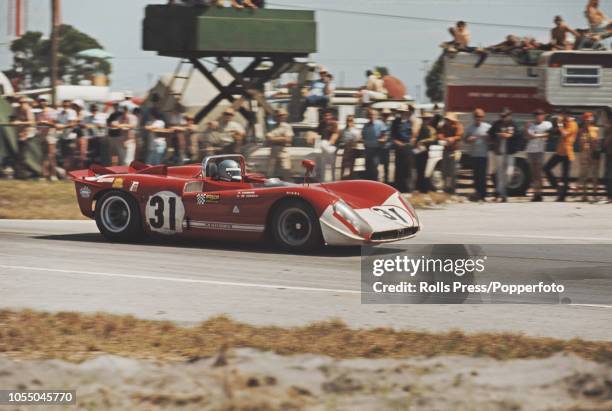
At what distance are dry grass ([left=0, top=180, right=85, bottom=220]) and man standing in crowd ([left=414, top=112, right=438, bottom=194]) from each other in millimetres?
5307

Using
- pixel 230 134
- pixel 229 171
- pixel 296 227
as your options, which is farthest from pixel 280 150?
pixel 296 227

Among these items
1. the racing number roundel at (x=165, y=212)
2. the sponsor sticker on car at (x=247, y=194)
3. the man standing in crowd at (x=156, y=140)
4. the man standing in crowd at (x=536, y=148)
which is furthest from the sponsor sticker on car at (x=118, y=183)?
the man standing in crowd at (x=536, y=148)

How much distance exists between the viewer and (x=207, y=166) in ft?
37.7

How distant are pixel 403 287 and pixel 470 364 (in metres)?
2.95

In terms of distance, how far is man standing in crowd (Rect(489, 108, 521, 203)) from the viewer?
16.7m

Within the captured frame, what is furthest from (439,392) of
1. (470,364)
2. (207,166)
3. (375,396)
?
(207,166)

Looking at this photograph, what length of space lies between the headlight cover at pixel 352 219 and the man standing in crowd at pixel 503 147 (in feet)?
22.0

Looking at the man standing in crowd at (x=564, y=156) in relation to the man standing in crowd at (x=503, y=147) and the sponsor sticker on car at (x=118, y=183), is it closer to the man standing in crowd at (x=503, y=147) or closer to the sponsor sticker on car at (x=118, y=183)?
the man standing in crowd at (x=503, y=147)

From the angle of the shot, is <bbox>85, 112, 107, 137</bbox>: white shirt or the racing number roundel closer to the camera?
the racing number roundel

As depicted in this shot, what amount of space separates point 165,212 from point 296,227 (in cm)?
150

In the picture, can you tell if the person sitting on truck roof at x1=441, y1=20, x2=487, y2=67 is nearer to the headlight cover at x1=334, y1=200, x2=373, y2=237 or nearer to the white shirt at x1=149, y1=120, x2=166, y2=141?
the white shirt at x1=149, y1=120, x2=166, y2=141

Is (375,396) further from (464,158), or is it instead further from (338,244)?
(464,158)

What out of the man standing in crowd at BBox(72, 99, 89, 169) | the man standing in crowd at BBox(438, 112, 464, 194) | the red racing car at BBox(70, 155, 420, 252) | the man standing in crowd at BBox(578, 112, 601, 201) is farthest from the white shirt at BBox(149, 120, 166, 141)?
the man standing in crowd at BBox(578, 112, 601, 201)

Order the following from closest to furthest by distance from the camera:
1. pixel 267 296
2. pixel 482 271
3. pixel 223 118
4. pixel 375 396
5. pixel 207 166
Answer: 1. pixel 375 396
2. pixel 267 296
3. pixel 482 271
4. pixel 207 166
5. pixel 223 118
